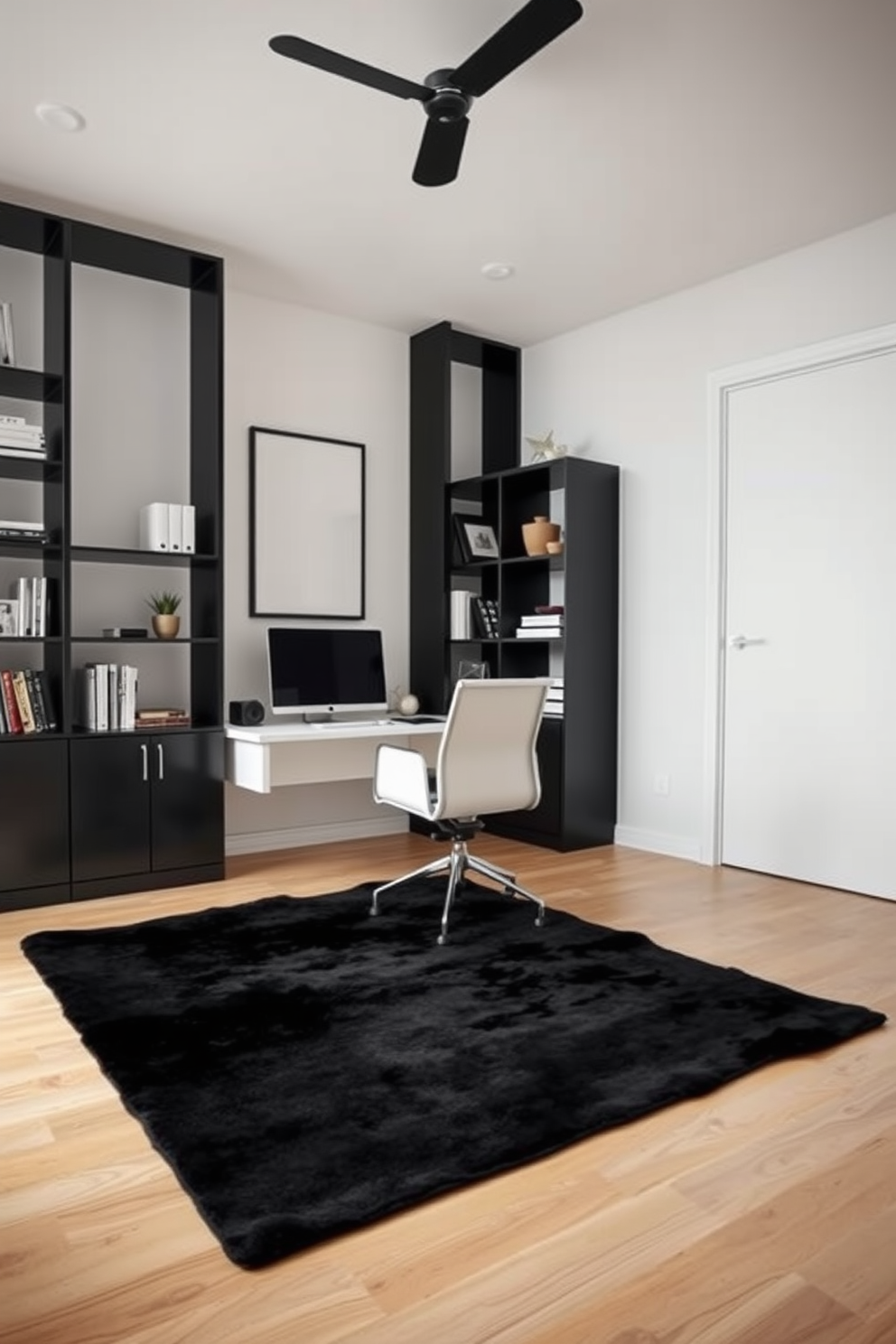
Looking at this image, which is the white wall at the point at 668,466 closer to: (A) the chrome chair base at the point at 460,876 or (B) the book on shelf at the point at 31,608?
(A) the chrome chair base at the point at 460,876

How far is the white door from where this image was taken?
3826 mm

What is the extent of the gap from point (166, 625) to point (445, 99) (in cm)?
238

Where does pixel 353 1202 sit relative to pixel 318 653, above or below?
below

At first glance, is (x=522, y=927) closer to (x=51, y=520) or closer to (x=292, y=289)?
(x=51, y=520)

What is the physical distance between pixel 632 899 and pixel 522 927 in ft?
2.06

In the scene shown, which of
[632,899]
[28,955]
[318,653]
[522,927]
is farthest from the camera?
[318,653]

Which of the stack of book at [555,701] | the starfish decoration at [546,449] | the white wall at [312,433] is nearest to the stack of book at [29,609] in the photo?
the white wall at [312,433]

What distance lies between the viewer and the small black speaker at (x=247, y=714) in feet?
14.3

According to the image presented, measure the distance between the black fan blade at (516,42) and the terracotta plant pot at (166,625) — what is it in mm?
2416

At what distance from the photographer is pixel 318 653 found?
4.62 m

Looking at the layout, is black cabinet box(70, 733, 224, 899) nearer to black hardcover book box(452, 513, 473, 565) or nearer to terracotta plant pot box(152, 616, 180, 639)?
terracotta plant pot box(152, 616, 180, 639)

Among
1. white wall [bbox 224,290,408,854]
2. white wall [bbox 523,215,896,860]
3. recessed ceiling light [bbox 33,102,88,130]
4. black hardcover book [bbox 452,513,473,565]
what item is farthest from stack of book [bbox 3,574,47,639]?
white wall [bbox 523,215,896,860]

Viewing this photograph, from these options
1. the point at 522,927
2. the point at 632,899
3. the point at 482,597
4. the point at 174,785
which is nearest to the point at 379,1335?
the point at 522,927

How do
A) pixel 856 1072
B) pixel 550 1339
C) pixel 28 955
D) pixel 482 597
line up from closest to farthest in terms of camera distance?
pixel 550 1339 → pixel 856 1072 → pixel 28 955 → pixel 482 597
